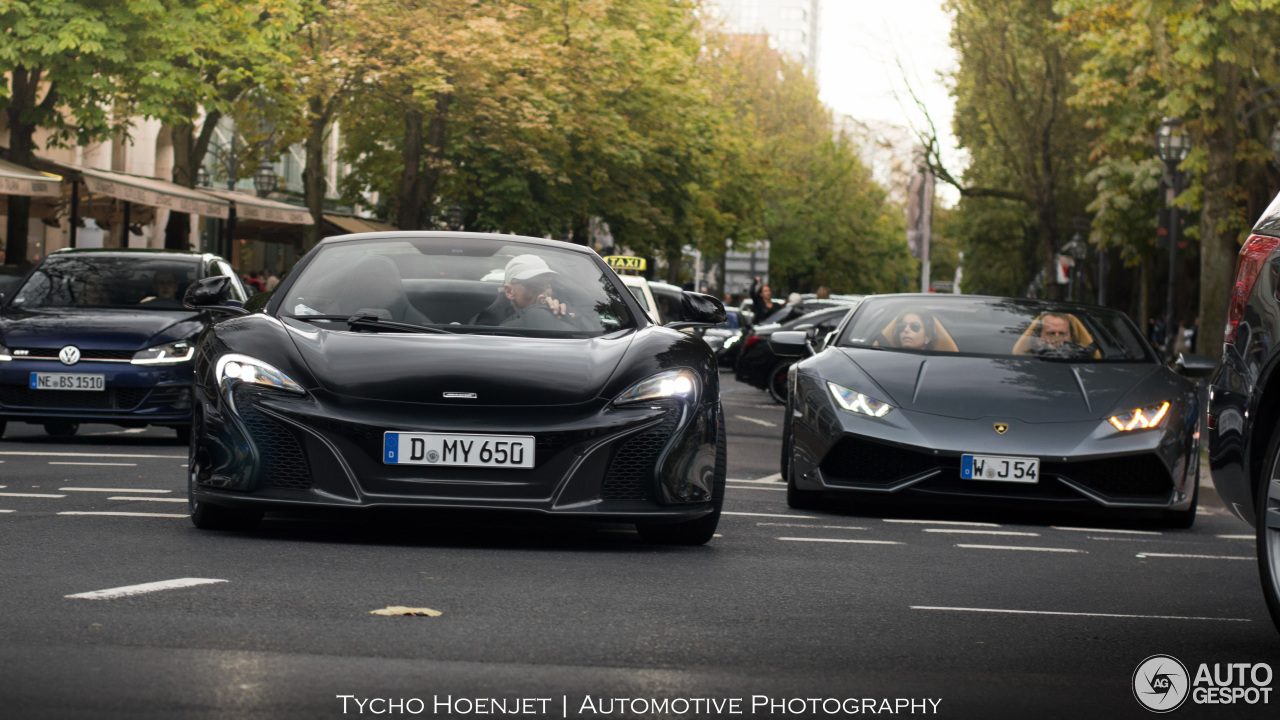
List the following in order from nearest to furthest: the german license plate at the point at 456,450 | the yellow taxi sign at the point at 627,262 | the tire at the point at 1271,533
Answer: the tire at the point at 1271,533, the german license plate at the point at 456,450, the yellow taxi sign at the point at 627,262

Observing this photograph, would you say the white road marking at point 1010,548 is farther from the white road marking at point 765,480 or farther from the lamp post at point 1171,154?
the lamp post at point 1171,154

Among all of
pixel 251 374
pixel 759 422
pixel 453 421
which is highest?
pixel 251 374

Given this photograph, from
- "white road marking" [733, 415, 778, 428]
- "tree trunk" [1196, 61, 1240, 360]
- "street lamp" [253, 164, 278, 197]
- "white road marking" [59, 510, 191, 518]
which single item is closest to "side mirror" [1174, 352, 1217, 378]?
"white road marking" [59, 510, 191, 518]


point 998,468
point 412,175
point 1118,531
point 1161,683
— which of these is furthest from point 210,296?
point 412,175

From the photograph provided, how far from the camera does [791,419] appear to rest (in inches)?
400

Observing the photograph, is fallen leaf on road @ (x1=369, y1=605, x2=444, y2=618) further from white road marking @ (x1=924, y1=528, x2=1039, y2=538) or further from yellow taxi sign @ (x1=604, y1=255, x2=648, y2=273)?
yellow taxi sign @ (x1=604, y1=255, x2=648, y2=273)

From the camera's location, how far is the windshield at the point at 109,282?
14258 millimetres

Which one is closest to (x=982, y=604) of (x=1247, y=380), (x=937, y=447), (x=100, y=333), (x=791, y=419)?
(x=1247, y=380)

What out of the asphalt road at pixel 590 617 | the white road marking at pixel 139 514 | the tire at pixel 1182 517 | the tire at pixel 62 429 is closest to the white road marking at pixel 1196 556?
the asphalt road at pixel 590 617

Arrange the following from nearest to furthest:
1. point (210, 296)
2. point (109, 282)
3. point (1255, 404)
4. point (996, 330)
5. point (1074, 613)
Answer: point (1255, 404), point (1074, 613), point (210, 296), point (996, 330), point (109, 282)

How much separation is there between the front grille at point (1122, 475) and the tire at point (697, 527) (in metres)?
2.35

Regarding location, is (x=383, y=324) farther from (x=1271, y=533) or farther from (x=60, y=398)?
(x=60, y=398)

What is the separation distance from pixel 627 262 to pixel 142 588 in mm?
40724

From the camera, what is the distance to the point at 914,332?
10.6m
